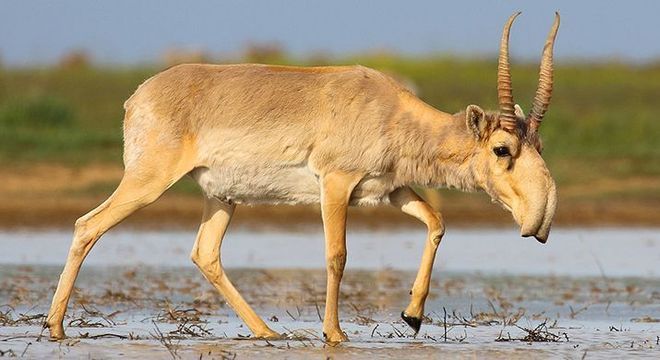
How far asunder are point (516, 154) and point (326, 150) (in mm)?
1276

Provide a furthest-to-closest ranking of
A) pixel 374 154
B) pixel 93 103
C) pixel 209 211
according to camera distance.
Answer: pixel 93 103, pixel 209 211, pixel 374 154

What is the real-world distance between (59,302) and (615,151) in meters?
17.3

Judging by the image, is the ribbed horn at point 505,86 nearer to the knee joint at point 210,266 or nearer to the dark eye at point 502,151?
the dark eye at point 502,151

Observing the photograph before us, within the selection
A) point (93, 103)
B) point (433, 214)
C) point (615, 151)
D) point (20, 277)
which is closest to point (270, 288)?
point (20, 277)

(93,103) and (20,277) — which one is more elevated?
(20,277)

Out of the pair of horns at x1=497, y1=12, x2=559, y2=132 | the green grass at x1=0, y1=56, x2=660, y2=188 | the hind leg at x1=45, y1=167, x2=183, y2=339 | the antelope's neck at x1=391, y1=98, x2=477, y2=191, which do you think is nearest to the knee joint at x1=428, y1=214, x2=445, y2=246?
the antelope's neck at x1=391, y1=98, x2=477, y2=191

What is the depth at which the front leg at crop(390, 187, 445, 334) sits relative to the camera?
10297 mm

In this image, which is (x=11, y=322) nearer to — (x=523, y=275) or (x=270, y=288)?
(x=270, y=288)

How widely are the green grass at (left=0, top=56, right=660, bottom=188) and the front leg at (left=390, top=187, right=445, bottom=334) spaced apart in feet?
32.9

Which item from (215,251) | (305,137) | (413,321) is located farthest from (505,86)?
(215,251)

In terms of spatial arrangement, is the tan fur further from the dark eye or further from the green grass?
the green grass

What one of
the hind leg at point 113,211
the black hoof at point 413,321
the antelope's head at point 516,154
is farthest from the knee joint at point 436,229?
the hind leg at point 113,211

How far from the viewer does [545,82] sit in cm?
1014

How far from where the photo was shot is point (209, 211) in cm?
1111
